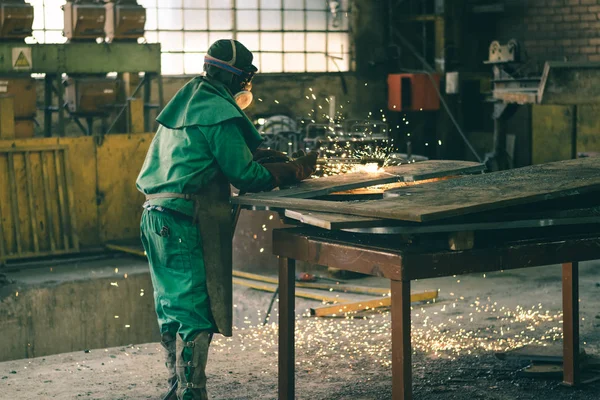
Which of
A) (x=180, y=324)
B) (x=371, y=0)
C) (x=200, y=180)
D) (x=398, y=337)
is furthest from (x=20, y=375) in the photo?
(x=371, y=0)

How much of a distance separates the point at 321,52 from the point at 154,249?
1154 centimetres

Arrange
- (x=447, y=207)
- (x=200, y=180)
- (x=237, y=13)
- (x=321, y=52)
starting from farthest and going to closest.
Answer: (x=321, y=52) < (x=237, y=13) < (x=200, y=180) < (x=447, y=207)

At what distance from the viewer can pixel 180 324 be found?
3.80m

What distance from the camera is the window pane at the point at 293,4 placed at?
48.0 feet

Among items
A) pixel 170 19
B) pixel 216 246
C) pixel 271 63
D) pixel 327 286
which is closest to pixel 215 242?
pixel 216 246

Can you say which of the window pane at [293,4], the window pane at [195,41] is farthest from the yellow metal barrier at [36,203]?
the window pane at [293,4]

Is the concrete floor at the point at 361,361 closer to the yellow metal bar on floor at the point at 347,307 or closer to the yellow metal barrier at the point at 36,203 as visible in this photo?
the yellow metal bar on floor at the point at 347,307

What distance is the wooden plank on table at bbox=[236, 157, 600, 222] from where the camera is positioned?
331 cm

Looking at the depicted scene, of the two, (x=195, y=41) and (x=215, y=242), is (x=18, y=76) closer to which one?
(x=195, y=41)

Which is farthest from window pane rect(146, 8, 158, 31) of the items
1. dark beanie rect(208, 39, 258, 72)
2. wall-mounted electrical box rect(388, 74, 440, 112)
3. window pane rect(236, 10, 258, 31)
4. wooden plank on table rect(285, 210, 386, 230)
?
wooden plank on table rect(285, 210, 386, 230)

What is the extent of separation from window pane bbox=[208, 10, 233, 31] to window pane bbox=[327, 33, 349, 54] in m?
1.80

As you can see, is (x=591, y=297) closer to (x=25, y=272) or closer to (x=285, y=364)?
(x=285, y=364)

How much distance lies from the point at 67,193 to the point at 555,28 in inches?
294

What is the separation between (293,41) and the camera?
1480 centimetres
